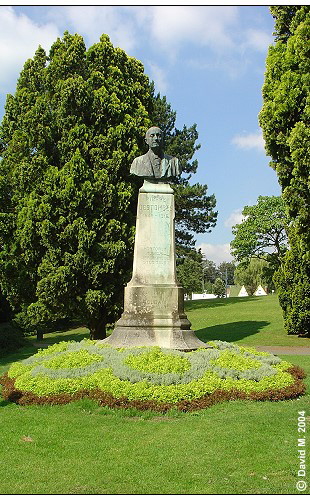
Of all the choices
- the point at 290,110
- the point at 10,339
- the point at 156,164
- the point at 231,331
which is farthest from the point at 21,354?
the point at 290,110

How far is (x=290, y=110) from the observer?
13297 millimetres

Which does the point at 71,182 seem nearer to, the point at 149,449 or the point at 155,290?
the point at 155,290

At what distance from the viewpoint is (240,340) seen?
71.8ft

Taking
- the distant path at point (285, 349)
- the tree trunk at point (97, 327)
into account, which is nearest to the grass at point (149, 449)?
the distant path at point (285, 349)

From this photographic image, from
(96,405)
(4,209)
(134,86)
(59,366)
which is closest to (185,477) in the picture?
(96,405)

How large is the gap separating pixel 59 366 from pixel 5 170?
11246mm

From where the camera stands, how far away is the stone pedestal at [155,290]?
1114 centimetres

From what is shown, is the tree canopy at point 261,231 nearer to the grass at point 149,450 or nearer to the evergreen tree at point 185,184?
the evergreen tree at point 185,184

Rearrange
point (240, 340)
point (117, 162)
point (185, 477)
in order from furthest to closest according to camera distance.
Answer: point (240, 340)
point (117, 162)
point (185, 477)

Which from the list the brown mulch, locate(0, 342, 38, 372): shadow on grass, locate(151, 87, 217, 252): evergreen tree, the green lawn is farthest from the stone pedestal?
locate(151, 87, 217, 252): evergreen tree

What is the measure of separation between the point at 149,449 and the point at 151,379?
2609mm

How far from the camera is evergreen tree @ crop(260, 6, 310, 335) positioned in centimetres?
1273

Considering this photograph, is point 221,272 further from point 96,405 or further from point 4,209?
point 96,405

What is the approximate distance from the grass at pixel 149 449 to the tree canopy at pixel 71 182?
816 cm
